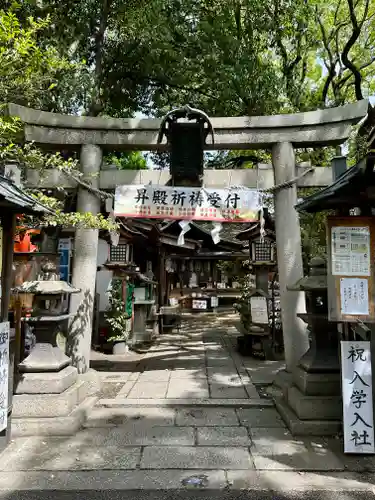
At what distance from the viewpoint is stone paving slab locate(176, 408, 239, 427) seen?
532cm

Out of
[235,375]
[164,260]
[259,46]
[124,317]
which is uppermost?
[259,46]

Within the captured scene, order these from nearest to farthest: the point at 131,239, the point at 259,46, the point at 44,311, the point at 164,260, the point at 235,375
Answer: the point at 44,311, the point at 235,375, the point at 131,239, the point at 259,46, the point at 164,260

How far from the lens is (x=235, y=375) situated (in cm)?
800

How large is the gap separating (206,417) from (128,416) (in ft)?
4.12

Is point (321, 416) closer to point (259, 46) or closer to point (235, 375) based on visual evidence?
point (235, 375)

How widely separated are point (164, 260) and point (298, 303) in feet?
35.1

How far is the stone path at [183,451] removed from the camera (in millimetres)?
3768

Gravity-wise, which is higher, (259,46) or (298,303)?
(259,46)

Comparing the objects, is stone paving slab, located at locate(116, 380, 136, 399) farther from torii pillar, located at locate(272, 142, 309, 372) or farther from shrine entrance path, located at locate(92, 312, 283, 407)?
torii pillar, located at locate(272, 142, 309, 372)

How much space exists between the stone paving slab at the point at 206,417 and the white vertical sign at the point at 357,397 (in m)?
1.69

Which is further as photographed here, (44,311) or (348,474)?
(44,311)

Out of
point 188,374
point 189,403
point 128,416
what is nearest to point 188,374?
point 188,374

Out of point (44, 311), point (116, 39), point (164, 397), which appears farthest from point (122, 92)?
point (164, 397)

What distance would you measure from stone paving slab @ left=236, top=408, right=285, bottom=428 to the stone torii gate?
1.30 metres
